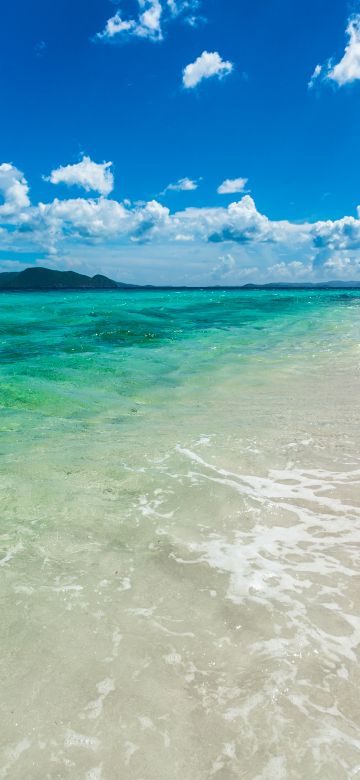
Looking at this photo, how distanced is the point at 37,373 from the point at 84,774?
507 inches

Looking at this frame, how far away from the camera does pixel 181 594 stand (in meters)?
4.11

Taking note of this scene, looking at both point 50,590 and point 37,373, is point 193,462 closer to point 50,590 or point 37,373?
point 50,590

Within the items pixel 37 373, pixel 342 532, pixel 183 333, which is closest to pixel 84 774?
pixel 342 532

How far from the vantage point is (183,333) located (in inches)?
1098

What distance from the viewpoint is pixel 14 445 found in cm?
797

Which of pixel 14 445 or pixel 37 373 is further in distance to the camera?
pixel 37 373

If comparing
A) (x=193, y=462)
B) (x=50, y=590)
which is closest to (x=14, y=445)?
(x=193, y=462)

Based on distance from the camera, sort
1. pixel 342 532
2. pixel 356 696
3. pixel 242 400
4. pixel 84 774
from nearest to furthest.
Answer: pixel 84 774
pixel 356 696
pixel 342 532
pixel 242 400

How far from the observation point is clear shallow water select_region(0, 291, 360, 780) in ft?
9.16

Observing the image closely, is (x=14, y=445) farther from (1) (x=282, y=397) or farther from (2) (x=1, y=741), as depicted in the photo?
(1) (x=282, y=397)

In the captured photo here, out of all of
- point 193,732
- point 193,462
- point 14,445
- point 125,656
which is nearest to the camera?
point 193,732

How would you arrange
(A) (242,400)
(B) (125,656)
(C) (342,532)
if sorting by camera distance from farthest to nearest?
1. (A) (242,400)
2. (C) (342,532)
3. (B) (125,656)

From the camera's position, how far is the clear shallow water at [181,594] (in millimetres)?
2793

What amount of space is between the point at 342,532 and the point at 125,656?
2869mm
